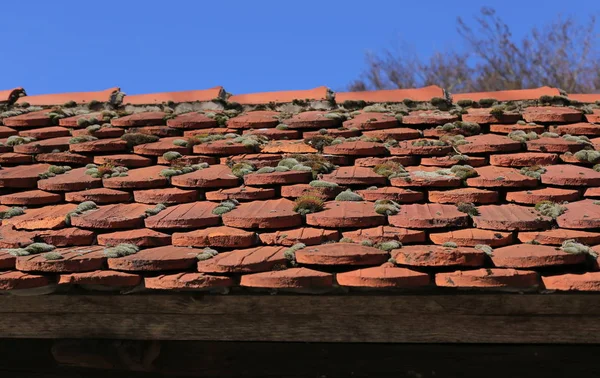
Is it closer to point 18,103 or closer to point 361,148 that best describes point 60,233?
point 361,148

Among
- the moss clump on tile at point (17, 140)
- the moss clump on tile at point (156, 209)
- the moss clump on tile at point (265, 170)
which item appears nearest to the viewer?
the moss clump on tile at point (156, 209)

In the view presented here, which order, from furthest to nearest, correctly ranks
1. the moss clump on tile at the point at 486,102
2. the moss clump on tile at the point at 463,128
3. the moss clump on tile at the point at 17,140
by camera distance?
the moss clump on tile at the point at 486,102, the moss clump on tile at the point at 17,140, the moss clump on tile at the point at 463,128

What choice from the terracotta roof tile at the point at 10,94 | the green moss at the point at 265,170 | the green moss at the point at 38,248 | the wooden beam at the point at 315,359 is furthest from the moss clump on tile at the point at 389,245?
the terracotta roof tile at the point at 10,94

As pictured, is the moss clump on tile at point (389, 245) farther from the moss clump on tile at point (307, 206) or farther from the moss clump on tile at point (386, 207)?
the moss clump on tile at point (307, 206)

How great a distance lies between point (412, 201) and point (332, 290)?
554 mm

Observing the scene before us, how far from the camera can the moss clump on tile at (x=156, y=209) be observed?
255 centimetres

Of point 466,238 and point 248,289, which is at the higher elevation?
point 466,238

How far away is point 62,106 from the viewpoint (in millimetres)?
3914

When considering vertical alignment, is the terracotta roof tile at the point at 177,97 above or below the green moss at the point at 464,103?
above

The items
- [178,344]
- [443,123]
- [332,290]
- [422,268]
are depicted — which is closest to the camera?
[422,268]

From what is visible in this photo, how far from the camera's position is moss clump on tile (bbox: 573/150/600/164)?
9.25 feet

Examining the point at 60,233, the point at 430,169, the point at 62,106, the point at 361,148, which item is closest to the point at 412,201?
the point at 430,169

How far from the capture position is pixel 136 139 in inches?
128

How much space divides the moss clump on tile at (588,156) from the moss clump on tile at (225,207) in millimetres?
1513
